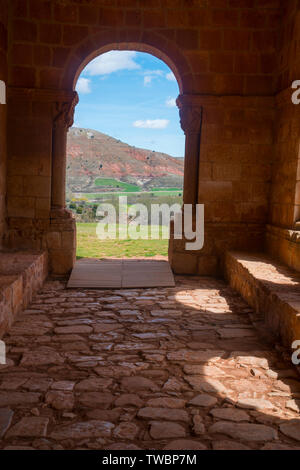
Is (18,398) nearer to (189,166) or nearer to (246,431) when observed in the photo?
(246,431)

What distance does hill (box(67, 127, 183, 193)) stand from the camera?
20.9 metres

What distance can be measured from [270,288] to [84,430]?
225 cm

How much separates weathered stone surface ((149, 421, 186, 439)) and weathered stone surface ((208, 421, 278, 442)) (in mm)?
160

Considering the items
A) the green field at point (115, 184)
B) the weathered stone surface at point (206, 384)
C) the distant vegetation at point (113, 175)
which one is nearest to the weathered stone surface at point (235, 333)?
the weathered stone surface at point (206, 384)

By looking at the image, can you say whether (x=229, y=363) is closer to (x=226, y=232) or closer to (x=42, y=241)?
(x=226, y=232)

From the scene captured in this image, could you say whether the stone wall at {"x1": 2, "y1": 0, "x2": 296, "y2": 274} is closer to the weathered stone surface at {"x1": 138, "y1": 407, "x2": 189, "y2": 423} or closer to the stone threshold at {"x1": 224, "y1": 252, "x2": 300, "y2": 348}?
the stone threshold at {"x1": 224, "y1": 252, "x2": 300, "y2": 348}

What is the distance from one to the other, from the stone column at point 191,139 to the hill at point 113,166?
47.0 feet

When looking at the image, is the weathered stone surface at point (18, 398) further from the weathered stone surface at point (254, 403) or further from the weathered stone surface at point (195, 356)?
Result: the weathered stone surface at point (254, 403)

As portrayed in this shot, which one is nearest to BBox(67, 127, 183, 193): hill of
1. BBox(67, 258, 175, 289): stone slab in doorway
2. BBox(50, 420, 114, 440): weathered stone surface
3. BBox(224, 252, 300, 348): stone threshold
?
BBox(67, 258, 175, 289): stone slab in doorway

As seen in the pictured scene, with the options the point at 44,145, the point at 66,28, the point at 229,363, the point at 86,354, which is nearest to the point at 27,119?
the point at 44,145

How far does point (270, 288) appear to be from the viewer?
12.3 ft

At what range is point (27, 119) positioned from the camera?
5.57 m

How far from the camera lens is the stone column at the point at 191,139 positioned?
573 cm

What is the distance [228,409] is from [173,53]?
15.8 ft
